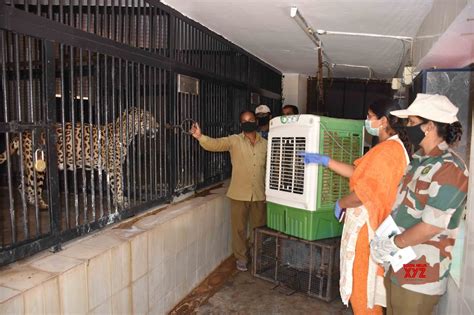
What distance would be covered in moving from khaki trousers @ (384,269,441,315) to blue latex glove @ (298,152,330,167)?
117cm

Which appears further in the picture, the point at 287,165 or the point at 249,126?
the point at 249,126

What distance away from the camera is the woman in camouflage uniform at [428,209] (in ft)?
6.04

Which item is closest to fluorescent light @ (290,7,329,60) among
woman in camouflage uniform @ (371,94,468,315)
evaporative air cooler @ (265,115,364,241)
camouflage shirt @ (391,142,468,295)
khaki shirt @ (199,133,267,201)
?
evaporative air cooler @ (265,115,364,241)

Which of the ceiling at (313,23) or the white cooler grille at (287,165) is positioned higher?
the ceiling at (313,23)

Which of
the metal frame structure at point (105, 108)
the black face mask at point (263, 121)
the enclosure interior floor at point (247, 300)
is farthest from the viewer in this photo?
the black face mask at point (263, 121)

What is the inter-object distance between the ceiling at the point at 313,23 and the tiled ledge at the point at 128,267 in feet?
6.45

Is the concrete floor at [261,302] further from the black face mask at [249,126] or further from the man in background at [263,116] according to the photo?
the man in background at [263,116]

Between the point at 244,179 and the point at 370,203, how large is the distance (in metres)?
1.73

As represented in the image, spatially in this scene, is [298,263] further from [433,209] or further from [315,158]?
[433,209]

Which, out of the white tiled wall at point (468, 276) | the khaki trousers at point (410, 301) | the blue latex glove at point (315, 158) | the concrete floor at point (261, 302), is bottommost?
the concrete floor at point (261, 302)

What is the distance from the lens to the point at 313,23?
4055 millimetres

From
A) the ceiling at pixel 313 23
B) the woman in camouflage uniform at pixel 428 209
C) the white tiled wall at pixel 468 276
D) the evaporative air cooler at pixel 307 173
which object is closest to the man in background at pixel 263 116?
the ceiling at pixel 313 23

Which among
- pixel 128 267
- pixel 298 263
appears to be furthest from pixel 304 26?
pixel 128 267

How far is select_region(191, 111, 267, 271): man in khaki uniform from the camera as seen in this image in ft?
13.6
